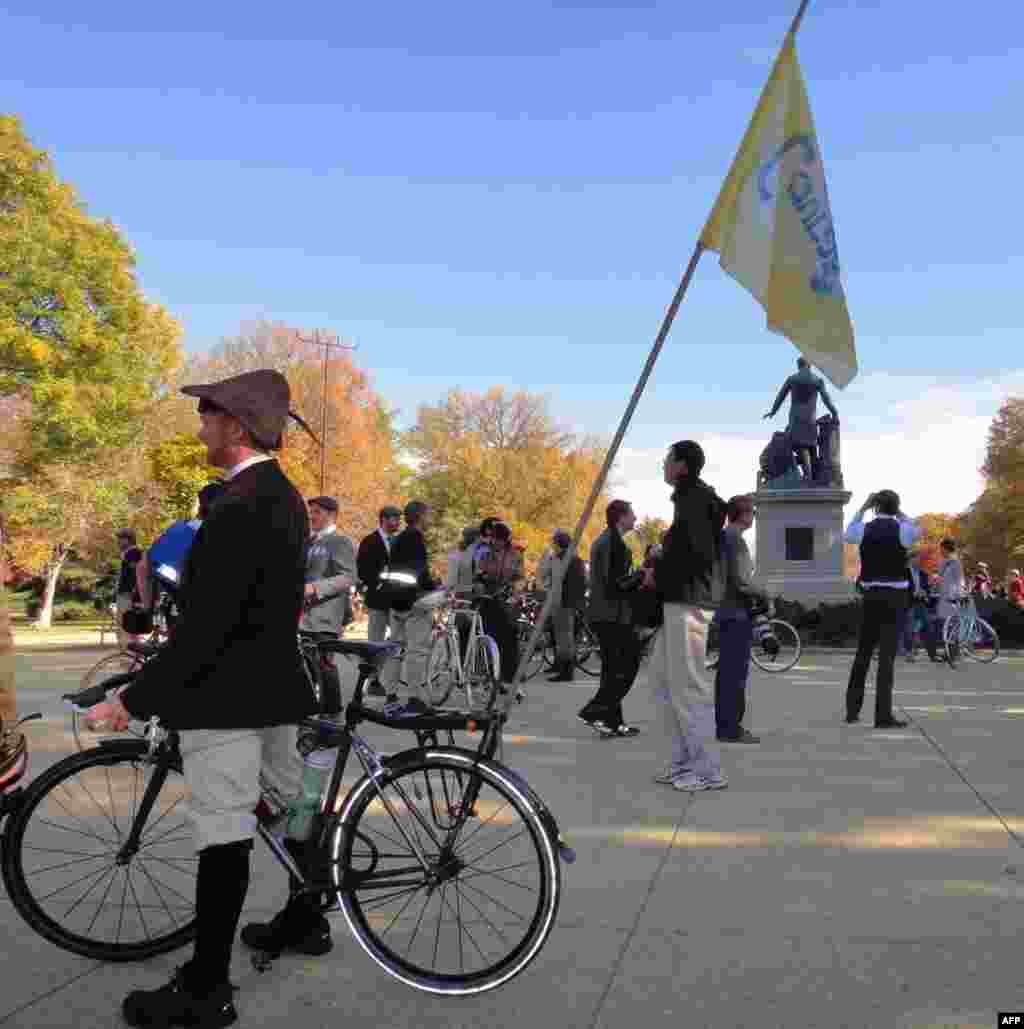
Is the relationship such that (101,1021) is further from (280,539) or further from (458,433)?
(458,433)

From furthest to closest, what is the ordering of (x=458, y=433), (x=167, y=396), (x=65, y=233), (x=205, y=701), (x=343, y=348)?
(x=458, y=433), (x=343, y=348), (x=167, y=396), (x=65, y=233), (x=205, y=701)

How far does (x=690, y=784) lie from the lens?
6.20 meters

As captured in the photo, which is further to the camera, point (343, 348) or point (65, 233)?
point (343, 348)

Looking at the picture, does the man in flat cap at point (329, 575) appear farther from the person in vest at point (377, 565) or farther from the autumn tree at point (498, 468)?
the autumn tree at point (498, 468)

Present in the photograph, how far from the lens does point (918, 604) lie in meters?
16.5

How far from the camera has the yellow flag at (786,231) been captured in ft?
15.3

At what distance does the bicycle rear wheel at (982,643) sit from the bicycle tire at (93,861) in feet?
48.7

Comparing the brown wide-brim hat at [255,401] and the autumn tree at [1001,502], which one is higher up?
the autumn tree at [1001,502]

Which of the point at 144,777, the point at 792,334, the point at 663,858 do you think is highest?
the point at 792,334

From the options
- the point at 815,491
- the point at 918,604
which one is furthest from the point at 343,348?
the point at 918,604

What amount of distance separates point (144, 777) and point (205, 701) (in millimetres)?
714

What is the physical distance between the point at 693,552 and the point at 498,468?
53236 millimetres

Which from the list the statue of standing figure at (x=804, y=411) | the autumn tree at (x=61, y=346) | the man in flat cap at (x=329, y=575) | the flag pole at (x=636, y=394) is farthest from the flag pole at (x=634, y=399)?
the autumn tree at (x=61, y=346)

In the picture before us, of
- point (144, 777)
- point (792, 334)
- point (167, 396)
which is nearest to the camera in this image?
point (144, 777)
